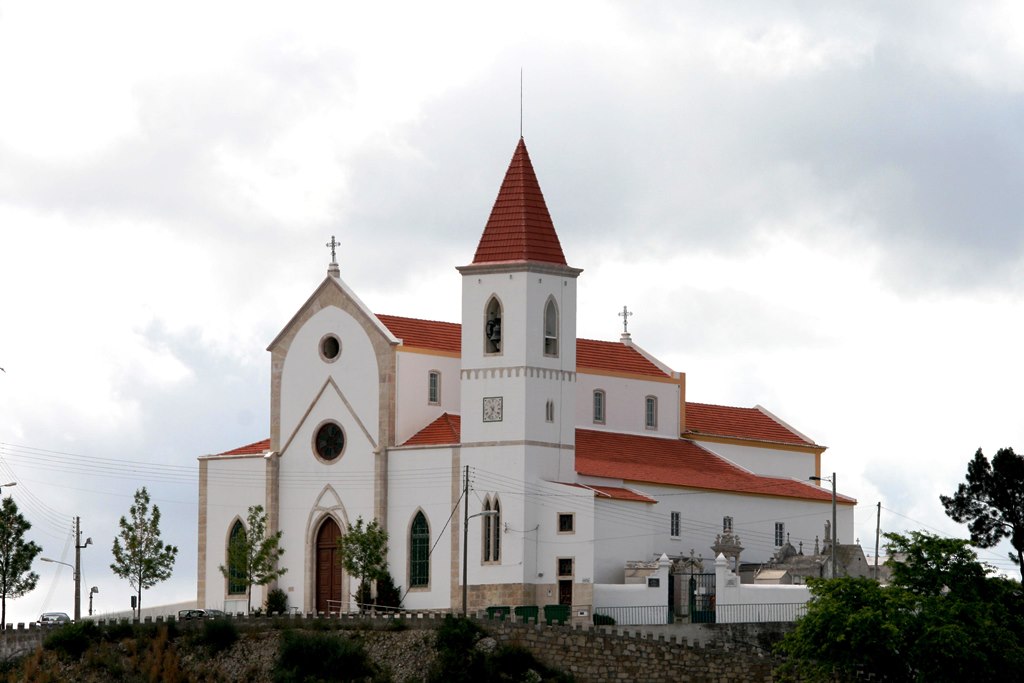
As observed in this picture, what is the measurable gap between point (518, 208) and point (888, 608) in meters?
22.9

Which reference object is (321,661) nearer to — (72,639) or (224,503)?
(72,639)

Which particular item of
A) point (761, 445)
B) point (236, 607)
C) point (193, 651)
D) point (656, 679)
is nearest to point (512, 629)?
point (656, 679)

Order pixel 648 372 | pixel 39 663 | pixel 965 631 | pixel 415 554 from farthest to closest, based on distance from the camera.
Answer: pixel 648 372, pixel 415 554, pixel 39 663, pixel 965 631

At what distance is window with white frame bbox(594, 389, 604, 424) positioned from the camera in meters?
112

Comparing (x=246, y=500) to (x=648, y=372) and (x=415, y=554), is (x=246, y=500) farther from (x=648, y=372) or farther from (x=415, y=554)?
(x=648, y=372)

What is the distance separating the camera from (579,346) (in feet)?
374

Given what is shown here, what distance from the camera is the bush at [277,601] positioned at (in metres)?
107

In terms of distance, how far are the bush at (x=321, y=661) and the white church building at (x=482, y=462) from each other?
7.74 m

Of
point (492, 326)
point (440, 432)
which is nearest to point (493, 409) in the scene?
point (440, 432)

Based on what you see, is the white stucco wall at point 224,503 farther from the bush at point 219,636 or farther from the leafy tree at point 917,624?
the leafy tree at point 917,624

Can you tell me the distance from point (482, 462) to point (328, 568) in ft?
25.9

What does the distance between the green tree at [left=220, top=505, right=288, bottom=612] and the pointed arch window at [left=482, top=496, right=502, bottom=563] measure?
8739 mm

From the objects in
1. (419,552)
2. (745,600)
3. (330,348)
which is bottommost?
(745,600)

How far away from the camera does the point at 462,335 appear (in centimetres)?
10556
